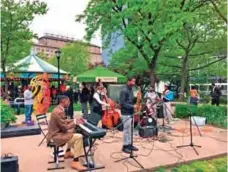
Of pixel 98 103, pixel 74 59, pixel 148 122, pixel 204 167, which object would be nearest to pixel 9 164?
pixel 204 167

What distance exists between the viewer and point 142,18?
48.0ft

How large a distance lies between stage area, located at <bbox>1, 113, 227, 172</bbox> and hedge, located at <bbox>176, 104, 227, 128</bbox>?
1.49 meters

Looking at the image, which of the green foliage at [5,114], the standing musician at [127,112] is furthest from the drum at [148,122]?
the green foliage at [5,114]

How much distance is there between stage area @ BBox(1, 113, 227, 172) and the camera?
247 inches

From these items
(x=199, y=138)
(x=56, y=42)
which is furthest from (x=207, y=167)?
(x=56, y=42)

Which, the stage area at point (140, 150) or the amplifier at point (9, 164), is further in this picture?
the stage area at point (140, 150)

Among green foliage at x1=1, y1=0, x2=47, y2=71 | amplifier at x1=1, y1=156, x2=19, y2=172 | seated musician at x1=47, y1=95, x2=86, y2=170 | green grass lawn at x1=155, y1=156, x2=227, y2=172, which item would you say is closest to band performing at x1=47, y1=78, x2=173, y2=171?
seated musician at x1=47, y1=95, x2=86, y2=170

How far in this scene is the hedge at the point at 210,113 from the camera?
11605mm

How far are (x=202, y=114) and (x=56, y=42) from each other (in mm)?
85480

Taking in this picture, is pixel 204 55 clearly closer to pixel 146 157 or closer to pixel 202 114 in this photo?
pixel 202 114

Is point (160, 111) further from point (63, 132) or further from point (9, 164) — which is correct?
point (9, 164)

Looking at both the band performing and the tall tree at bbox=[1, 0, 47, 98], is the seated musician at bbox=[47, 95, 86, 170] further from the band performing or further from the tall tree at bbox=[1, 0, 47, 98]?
the tall tree at bbox=[1, 0, 47, 98]

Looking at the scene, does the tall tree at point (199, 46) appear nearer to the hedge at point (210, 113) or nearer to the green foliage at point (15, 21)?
the hedge at point (210, 113)

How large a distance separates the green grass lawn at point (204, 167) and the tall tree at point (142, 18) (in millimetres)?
5499
